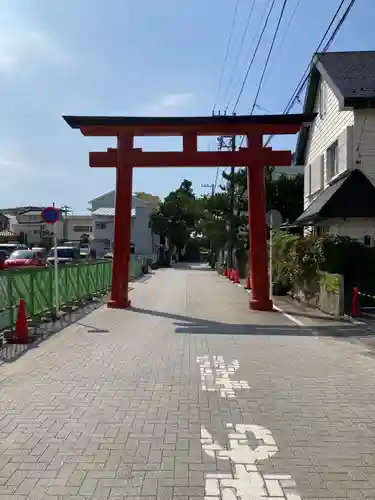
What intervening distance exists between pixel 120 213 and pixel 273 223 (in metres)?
5.09


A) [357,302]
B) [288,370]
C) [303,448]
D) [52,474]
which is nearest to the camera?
[52,474]

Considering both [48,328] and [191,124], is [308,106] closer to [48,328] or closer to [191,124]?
[191,124]

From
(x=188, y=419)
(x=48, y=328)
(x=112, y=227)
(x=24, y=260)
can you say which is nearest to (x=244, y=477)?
(x=188, y=419)

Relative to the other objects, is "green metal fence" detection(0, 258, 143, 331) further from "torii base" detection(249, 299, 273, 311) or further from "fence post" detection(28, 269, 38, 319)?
"torii base" detection(249, 299, 273, 311)

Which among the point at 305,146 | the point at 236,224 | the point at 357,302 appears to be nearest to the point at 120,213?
the point at 357,302

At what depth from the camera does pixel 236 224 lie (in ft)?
135

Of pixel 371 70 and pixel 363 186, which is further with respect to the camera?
pixel 371 70

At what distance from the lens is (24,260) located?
79.0 ft

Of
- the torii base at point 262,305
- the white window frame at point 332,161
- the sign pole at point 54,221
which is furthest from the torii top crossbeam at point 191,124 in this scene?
the torii base at point 262,305

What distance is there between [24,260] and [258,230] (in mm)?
12563

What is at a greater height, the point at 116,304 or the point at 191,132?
the point at 191,132

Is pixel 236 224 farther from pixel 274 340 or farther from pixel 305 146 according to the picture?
pixel 274 340

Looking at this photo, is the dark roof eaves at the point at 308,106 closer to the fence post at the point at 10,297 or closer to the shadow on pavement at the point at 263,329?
the shadow on pavement at the point at 263,329

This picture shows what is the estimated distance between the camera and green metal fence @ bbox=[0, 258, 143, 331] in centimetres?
1023
